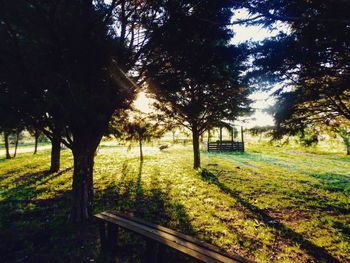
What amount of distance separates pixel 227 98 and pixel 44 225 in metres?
9.45

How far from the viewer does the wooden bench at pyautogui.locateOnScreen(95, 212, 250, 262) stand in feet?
10.1

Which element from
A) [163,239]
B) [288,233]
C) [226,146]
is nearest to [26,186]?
[163,239]

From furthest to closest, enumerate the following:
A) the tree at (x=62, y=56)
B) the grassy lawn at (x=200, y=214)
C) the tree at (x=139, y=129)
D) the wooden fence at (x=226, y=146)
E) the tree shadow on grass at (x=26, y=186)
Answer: the wooden fence at (x=226, y=146) < the tree at (x=139, y=129) < the tree shadow on grass at (x=26, y=186) < the grassy lawn at (x=200, y=214) < the tree at (x=62, y=56)

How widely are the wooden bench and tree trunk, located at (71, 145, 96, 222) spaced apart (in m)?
1.36

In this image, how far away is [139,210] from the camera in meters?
6.69

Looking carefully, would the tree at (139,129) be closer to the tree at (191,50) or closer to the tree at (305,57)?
the tree at (191,50)

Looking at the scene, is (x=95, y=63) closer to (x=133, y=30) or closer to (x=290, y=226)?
(x=133, y=30)

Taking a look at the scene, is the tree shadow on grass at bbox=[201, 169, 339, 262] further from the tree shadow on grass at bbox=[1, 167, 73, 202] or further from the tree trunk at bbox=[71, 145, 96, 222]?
the tree shadow on grass at bbox=[1, 167, 73, 202]

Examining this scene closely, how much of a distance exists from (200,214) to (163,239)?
10.2 feet

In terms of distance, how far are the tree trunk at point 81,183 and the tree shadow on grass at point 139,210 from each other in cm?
84

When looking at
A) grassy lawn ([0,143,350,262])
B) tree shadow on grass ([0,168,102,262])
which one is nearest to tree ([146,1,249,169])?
grassy lawn ([0,143,350,262])

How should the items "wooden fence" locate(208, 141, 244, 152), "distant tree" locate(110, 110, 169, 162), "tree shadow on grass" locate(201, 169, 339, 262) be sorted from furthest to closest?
1. "wooden fence" locate(208, 141, 244, 152)
2. "distant tree" locate(110, 110, 169, 162)
3. "tree shadow on grass" locate(201, 169, 339, 262)

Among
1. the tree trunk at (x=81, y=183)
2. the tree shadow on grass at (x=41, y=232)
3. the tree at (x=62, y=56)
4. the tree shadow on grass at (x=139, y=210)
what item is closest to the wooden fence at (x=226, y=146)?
the tree shadow on grass at (x=139, y=210)

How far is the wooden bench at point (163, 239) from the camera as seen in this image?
3.07 meters
